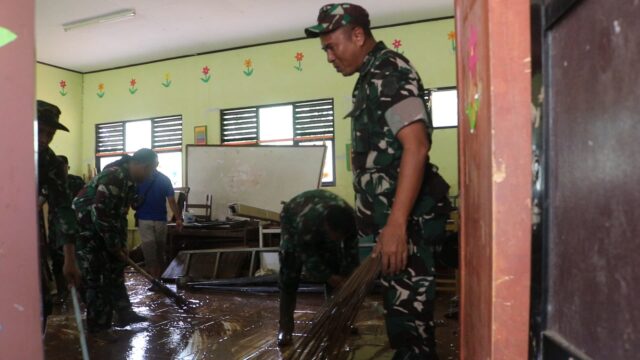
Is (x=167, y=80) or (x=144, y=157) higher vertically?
(x=167, y=80)

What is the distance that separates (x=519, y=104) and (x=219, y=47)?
6.47m

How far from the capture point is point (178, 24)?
576 centimetres

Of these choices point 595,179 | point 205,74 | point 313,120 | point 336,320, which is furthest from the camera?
point 205,74

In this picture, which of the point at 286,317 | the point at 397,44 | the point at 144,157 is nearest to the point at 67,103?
the point at 397,44

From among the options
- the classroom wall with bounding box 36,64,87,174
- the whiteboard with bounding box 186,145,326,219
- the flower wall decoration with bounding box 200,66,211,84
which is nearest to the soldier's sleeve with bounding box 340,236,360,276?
the whiteboard with bounding box 186,145,326,219

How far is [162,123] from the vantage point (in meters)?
7.07

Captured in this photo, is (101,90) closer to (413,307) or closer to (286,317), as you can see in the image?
(286,317)

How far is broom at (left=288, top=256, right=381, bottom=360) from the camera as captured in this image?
1513 millimetres

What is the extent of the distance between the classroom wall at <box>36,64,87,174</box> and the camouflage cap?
674 centimetres

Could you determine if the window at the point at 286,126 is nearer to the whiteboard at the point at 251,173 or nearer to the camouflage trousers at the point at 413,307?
the whiteboard at the point at 251,173

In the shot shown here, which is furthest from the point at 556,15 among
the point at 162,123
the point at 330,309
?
the point at 162,123

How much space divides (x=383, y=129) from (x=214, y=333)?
6.16ft

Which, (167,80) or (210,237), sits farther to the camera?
(167,80)

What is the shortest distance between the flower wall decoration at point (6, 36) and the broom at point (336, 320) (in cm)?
111
